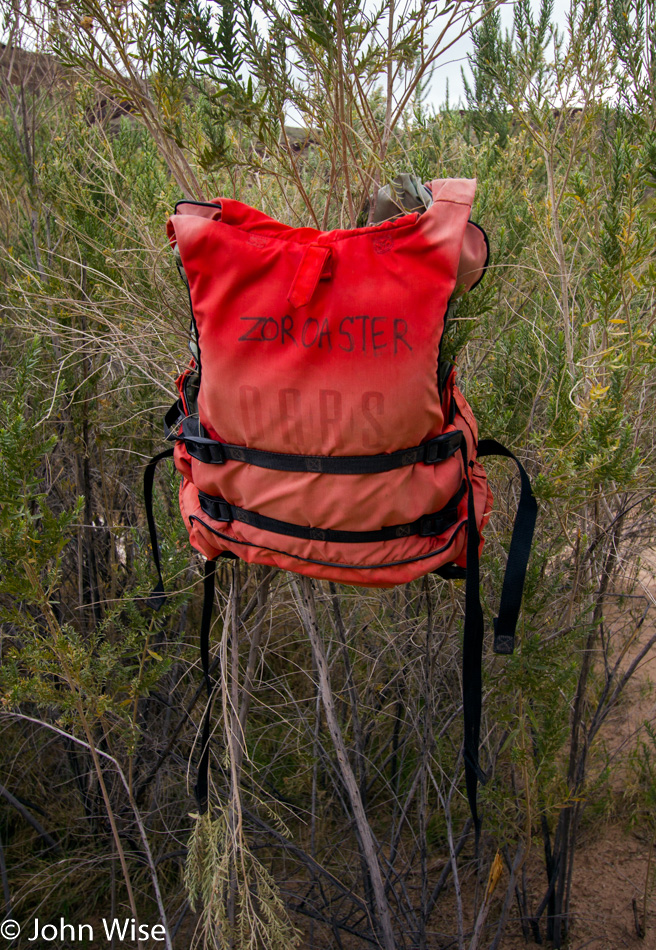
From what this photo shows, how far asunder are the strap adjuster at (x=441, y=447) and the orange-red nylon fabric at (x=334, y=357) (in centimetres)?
2

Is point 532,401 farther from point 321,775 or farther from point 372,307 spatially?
point 321,775

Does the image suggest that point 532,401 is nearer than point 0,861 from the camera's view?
Yes

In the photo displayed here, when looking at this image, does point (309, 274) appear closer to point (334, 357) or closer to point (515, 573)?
point (334, 357)

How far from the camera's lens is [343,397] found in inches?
48.2

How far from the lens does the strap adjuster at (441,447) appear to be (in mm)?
1284

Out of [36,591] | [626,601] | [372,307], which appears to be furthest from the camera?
[626,601]

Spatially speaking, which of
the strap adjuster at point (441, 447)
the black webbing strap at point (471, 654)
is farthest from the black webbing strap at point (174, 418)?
the black webbing strap at point (471, 654)

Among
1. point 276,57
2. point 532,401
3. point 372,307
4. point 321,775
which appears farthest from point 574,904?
point 276,57

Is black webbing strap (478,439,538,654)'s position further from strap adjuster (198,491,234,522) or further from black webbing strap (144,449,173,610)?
black webbing strap (144,449,173,610)

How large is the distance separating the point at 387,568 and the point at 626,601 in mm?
1573

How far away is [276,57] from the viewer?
140 cm

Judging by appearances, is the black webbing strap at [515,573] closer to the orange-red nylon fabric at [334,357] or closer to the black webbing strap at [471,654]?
the black webbing strap at [471,654]

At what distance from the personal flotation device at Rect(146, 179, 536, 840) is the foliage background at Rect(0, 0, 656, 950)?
190 millimetres

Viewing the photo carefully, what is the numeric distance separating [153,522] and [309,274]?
0.88 meters
